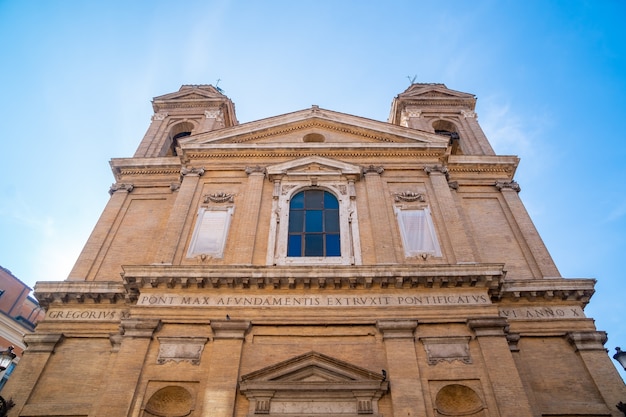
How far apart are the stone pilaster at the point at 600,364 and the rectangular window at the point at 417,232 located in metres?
4.45

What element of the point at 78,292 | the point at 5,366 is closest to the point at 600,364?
the point at 78,292

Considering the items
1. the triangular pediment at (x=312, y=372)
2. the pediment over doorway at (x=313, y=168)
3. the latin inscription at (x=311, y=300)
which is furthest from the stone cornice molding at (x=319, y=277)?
the pediment over doorway at (x=313, y=168)

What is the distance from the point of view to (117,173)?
1956 centimetres

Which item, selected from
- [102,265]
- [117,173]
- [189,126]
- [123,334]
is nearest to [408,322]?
[123,334]

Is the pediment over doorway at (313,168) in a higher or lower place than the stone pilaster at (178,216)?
higher

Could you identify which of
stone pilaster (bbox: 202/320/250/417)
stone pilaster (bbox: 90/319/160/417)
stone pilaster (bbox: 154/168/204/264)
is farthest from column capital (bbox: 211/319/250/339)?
stone pilaster (bbox: 154/168/204/264)

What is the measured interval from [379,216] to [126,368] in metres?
8.65

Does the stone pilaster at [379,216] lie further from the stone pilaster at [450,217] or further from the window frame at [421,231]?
the stone pilaster at [450,217]

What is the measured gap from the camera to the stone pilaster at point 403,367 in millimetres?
11211

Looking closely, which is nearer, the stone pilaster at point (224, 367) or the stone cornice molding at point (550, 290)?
the stone pilaster at point (224, 367)

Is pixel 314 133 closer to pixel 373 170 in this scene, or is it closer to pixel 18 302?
pixel 373 170

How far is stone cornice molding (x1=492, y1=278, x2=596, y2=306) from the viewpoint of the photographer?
14.1 metres

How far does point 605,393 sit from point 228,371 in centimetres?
951

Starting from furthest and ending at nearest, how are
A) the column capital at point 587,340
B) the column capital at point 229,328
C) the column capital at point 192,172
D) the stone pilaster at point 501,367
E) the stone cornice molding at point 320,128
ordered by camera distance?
the stone cornice molding at point 320,128 < the column capital at point 192,172 < the column capital at point 587,340 < the column capital at point 229,328 < the stone pilaster at point 501,367
